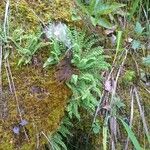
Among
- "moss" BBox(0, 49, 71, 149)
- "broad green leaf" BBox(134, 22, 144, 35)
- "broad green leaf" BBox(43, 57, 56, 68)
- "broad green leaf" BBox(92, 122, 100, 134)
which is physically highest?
"broad green leaf" BBox(134, 22, 144, 35)

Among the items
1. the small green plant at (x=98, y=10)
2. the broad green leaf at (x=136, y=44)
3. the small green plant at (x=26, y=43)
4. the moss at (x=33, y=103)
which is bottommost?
the moss at (x=33, y=103)

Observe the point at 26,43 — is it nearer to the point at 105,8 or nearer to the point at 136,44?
the point at 105,8

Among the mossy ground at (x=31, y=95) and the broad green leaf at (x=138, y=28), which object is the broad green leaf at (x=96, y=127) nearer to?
the mossy ground at (x=31, y=95)

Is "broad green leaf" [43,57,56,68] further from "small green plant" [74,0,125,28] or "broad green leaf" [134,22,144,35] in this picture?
"broad green leaf" [134,22,144,35]

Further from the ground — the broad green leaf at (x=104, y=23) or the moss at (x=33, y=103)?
the broad green leaf at (x=104, y=23)

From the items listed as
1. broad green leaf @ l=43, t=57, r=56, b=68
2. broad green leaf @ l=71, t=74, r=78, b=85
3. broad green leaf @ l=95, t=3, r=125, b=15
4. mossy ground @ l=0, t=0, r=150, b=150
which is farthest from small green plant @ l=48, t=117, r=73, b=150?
broad green leaf @ l=95, t=3, r=125, b=15

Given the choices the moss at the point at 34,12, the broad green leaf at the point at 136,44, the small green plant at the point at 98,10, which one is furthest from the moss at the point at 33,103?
the broad green leaf at the point at 136,44

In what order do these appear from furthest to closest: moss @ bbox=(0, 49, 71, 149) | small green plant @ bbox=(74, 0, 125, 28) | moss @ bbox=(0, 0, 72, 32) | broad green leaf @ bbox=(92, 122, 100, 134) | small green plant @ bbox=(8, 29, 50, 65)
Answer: small green plant @ bbox=(74, 0, 125, 28) → broad green leaf @ bbox=(92, 122, 100, 134) → moss @ bbox=(0, 0, 72, 32) → small green plant @ bbox=(8, 29, 50, 65) → moss @ bbox=(0, 49, 71, 149)

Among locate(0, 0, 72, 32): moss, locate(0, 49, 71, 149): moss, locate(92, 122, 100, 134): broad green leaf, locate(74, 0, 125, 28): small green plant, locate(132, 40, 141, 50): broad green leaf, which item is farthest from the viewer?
locate(132, 40, 141, 50): broad green leaf

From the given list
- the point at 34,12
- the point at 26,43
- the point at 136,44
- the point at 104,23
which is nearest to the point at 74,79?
the point at 26,43

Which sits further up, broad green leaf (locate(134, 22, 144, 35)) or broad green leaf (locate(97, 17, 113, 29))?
broad green leaf (locate(97, 17, 113, 29))

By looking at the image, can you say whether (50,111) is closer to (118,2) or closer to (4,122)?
(4,122)

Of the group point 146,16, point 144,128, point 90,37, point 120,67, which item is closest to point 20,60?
point 90,37
